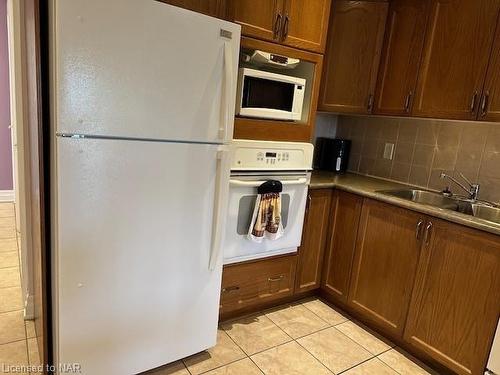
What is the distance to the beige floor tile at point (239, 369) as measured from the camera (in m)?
1.77

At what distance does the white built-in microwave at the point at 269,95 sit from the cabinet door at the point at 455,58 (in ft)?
2.70

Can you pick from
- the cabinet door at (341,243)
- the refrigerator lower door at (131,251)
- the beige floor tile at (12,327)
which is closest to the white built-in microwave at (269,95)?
the refrigerator lower door at (131,251)

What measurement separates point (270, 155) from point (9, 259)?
91.7 inches

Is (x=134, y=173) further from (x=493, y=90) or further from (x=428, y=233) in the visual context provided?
(x=493, y=90)

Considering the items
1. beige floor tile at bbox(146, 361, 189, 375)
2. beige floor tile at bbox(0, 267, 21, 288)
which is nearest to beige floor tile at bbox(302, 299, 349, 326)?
beige floor tile at bbox(146, 361, 189, 375)

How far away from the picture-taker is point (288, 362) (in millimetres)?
1895

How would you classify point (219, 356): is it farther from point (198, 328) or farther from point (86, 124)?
point (86, 124)

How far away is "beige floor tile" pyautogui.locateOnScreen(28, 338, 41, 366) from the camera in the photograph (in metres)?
1.72

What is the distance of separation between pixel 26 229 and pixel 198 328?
112 centimetres

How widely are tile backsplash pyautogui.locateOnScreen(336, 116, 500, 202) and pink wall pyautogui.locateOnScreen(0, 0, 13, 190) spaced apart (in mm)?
3746

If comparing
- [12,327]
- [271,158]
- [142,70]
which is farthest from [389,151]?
[12,327]

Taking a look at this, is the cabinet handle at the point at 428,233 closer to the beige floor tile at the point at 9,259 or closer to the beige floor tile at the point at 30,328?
the beige floor tile at the point at 30,328

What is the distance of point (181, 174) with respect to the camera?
1492 millimetres

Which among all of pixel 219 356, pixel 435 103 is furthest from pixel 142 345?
pixel 435 103
